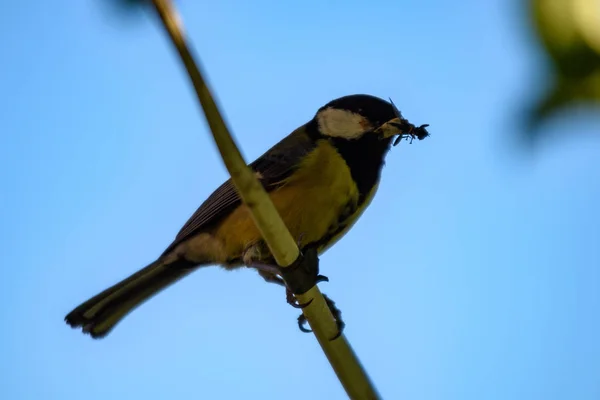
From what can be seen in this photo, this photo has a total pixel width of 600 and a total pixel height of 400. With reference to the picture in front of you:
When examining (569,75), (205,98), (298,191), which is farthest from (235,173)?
(298,191)

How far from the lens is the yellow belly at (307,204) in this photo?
11.3ft

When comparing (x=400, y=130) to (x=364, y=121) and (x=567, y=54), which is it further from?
(x=567, y=54)

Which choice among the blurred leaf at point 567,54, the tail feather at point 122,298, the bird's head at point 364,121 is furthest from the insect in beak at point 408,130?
the blurred leaf at point 567,54

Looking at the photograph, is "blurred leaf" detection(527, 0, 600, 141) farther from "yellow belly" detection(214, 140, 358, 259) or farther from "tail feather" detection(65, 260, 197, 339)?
"tail feather" detection(65, 260, 197, 339)

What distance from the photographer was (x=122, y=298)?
12.2 ft

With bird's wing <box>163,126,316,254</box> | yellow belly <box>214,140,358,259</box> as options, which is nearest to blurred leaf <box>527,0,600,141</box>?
yellow belly <box>214,140,358,259</box>

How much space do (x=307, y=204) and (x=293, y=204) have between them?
0.22 ft

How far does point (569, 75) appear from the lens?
2.04 feet

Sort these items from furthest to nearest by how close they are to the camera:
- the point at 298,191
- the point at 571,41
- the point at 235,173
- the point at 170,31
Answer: the point at 298,191, the point at 235,173, the point at 170,31, the point at 571,41

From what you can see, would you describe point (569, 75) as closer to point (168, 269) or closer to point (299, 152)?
point (299, 152)

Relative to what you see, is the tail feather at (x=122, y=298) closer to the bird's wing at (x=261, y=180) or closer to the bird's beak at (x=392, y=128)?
the bird's wing at (x=261, y=180)

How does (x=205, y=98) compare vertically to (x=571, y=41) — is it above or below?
above

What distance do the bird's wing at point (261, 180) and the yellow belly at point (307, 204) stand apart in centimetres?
7

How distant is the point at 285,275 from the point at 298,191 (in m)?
1.17
